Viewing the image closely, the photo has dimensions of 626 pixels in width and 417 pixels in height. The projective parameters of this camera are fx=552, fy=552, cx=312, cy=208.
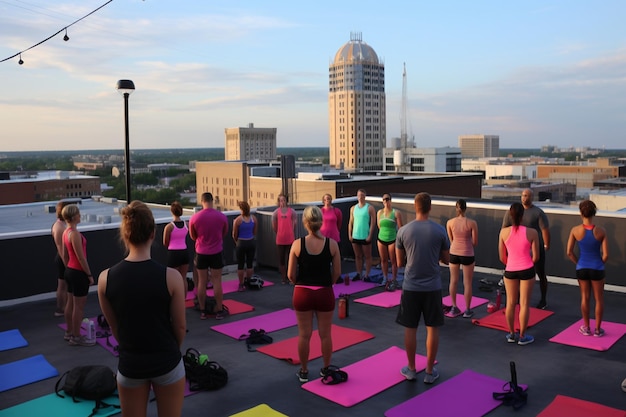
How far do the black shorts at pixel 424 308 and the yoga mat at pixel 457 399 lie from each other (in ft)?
1.97

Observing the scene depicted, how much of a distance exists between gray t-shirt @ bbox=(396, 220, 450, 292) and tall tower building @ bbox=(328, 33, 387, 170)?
439 ft

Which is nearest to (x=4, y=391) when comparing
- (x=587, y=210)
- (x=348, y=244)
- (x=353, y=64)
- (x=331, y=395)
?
(x=331, y=395)

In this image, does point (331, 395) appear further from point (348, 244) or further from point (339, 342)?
point (348, 244)

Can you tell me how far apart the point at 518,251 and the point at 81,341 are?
5120 mm

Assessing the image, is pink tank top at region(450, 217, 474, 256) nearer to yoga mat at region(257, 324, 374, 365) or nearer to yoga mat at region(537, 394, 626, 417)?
yoga mat at region(257, 324, 374, 365)

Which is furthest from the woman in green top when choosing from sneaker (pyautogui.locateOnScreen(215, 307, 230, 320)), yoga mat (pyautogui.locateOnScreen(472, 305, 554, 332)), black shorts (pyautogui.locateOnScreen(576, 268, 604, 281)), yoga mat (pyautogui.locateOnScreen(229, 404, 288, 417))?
yoga mat (pyautogui.locateOnScreen(229, 404, 288, 417))

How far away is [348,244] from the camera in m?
11.9

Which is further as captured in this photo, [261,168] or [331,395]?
[261,168]

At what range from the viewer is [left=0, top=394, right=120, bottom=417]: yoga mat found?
4.71m

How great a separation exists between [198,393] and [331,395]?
4.08 feet

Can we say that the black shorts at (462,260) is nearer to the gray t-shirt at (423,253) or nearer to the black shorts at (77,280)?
the gray t-shirt at (423,253)

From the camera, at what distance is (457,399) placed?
4867 millimetres

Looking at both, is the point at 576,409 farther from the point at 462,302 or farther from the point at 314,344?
the point at 462,302

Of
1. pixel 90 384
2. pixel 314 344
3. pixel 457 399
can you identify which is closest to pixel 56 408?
pixel 90 384
